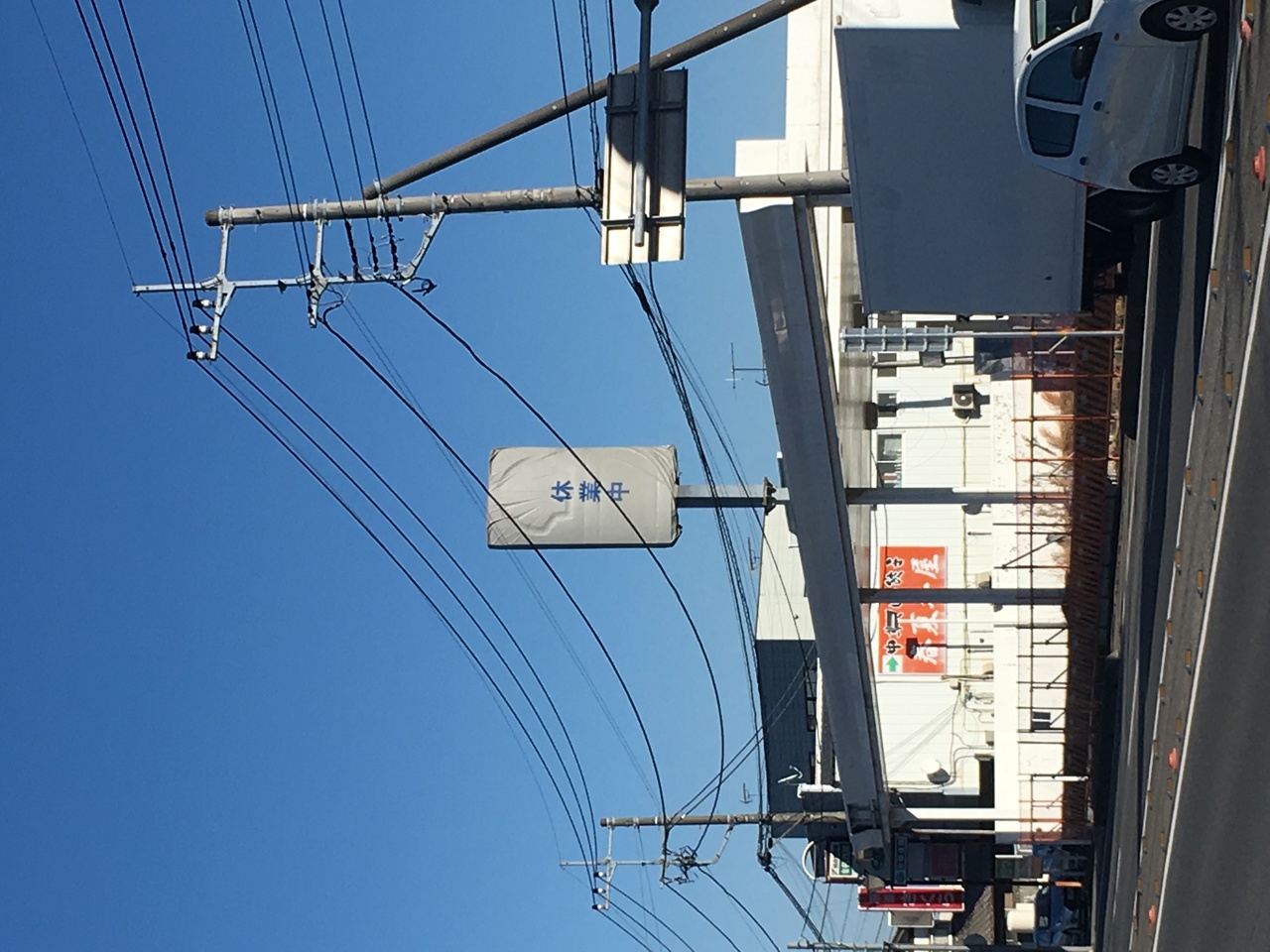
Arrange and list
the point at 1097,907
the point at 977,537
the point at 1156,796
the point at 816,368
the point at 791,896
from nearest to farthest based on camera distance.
Answer: the point at 1156,796 → the point at 816,368 → the point at 1097,907 → the point at 791,896 → the point at 977,537

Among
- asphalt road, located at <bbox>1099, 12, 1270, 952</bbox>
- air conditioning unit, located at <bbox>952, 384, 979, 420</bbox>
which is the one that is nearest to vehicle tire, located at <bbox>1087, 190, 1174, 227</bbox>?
asphalt road, located at <bbox>1099, 12, 1270, 952</bbox>

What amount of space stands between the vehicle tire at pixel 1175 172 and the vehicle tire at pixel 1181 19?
61.4 inches

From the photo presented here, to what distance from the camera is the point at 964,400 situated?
34.6 metres

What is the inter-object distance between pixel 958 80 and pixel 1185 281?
148 inches

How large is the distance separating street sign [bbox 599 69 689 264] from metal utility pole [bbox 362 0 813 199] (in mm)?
730

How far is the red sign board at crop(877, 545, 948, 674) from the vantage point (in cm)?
3497

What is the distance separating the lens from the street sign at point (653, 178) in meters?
14.7

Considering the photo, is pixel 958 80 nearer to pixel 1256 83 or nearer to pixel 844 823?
pixel 1256 83

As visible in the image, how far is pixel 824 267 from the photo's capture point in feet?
89.9

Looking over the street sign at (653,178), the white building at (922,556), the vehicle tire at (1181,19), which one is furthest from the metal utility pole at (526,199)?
the vehicle tire at (1181,19)

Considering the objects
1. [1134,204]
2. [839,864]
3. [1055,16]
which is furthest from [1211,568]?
[839,864]

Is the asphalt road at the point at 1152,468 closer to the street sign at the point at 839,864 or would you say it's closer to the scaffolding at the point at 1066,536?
the scaffolding at the point at 1066,536

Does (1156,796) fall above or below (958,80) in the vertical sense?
below

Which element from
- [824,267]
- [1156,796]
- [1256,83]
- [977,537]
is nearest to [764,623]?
[977,537]
